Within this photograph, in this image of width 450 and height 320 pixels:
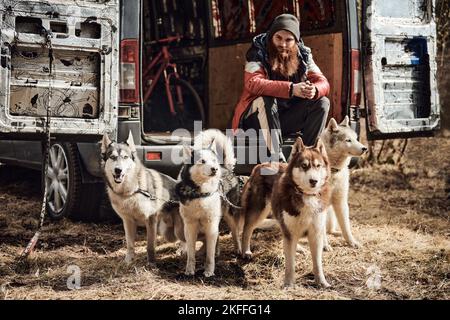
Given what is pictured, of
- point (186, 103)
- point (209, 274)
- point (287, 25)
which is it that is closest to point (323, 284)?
point (209, 274)

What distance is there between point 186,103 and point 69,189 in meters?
2.64

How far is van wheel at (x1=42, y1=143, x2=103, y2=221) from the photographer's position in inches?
→ 247

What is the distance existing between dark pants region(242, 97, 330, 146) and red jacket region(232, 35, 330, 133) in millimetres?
71

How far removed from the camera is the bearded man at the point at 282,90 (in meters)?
5.63

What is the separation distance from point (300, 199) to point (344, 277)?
75cm

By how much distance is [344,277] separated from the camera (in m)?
4.92

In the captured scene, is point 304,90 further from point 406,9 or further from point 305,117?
point 406,9

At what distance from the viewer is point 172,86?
8672mm

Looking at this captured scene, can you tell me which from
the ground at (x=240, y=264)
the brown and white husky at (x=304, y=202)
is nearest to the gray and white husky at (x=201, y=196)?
the ground at (x=240, y=264)

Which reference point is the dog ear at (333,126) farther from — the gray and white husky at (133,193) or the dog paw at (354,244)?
the gray and white husky at (133,193)

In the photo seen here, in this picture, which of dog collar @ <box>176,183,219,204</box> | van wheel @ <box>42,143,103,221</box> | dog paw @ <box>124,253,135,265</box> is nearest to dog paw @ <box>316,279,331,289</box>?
dog collar @ <box>176,183,219,204</box>

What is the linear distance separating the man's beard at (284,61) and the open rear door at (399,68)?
28.4 inches
